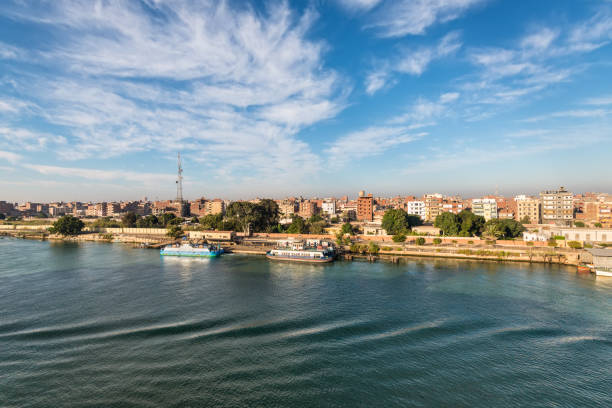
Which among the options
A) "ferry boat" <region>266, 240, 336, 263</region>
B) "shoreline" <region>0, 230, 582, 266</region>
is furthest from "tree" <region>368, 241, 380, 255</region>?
"ferry boat" <region>266, 240, 336, 263</region>

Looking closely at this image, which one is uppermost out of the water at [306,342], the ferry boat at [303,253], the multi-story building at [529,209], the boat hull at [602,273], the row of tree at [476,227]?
the multi-story building at [529,209]

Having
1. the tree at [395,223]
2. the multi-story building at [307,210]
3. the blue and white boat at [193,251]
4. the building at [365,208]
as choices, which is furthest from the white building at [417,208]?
the blue and white boat at [193,251]

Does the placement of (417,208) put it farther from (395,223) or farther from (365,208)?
(395,223)

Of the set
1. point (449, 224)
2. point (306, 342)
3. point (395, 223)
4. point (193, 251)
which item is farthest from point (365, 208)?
point (306, 342)

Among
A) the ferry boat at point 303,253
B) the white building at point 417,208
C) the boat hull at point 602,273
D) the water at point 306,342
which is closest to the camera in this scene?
the water at point 306,342

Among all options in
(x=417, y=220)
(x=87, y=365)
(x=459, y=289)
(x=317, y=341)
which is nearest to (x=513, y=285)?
(x=459, y=289)

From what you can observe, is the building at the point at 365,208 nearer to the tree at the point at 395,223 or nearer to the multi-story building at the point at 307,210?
the multi-story building at the point at 307,210

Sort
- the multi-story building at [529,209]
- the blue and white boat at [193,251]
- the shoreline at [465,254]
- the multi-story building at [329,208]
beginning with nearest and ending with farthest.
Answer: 1. the shoreline at [465,254]
2. the blue and white boat at [193,251]
3. the multi-story building at [529,209]
4. the multi-story building at [329,208]
